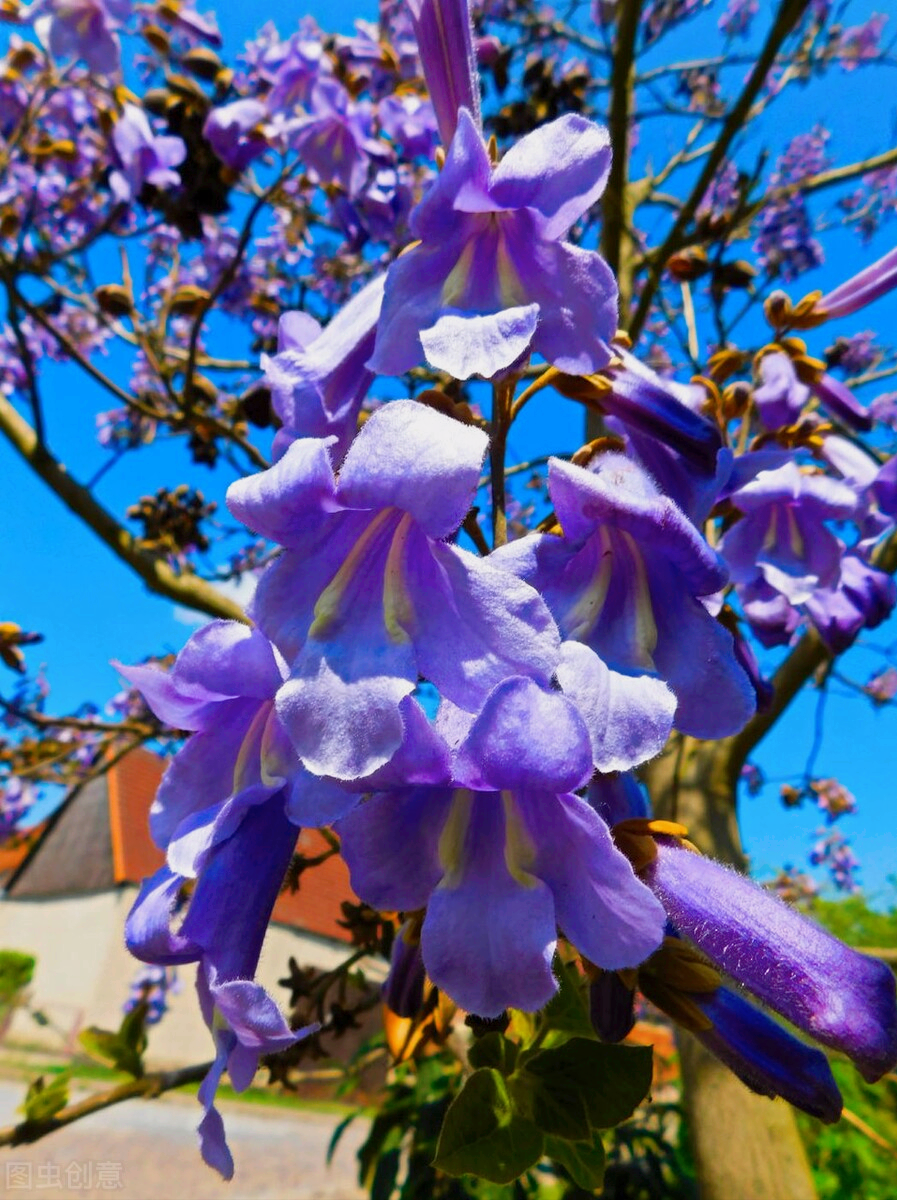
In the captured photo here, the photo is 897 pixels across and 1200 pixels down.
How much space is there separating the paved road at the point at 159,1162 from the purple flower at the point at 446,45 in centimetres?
802

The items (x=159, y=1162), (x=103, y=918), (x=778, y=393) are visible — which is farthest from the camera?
(x=103, y=918)

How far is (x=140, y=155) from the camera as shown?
3.03 m

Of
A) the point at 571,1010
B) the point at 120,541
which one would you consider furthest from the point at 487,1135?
the point at 120,541

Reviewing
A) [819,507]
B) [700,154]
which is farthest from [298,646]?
[700,154]

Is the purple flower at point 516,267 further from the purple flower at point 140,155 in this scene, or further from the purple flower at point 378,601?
the purple flower at point 140,155

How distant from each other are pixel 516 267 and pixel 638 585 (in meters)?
0.34

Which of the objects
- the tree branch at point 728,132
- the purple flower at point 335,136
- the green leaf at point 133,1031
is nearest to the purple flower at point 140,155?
the purple flower at point 335,136

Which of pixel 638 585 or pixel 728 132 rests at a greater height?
pixel 728 132

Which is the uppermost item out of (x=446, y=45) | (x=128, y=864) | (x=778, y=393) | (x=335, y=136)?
(x=335, y=136)

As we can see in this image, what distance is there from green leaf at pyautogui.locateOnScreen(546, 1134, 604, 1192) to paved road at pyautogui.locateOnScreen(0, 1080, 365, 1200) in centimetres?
745

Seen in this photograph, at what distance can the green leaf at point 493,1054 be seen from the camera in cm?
79

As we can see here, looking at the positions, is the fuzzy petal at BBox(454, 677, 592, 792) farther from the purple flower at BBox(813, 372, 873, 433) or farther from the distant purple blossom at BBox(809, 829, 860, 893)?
the distant purple blossom at BBox(809, 829, 860, 893)

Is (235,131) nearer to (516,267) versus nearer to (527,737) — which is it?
(516,267)

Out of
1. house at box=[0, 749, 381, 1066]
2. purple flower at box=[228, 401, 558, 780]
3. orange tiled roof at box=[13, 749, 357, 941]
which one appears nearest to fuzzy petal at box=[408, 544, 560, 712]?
purple flower at box=[228, 401, 558, 780]
